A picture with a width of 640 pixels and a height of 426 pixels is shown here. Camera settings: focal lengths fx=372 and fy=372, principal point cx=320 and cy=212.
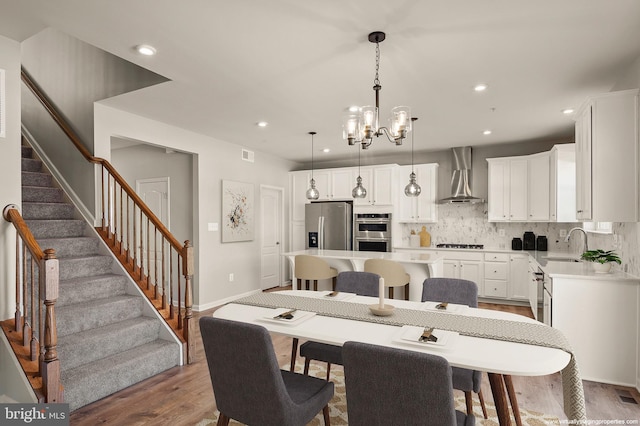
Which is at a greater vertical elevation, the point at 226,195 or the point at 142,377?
the point at 226,195

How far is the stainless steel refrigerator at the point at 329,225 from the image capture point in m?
6.71

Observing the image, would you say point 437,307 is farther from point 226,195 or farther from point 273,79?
point 226,195

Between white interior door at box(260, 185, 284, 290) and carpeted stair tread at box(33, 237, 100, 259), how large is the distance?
3.03 meters

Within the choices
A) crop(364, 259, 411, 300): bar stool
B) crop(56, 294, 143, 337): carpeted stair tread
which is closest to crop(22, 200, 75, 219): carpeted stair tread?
crop(56, 294, 143, 337): carpeted stair tread

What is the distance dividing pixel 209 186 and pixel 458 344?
455cm

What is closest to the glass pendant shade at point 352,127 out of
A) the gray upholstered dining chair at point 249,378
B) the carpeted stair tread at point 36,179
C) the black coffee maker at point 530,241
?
the gray upholstered dining chair at point 249,378

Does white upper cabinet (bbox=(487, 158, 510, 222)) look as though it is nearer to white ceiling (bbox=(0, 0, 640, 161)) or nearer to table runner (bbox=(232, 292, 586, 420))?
white ceiling (bbox=(0, 0, 640, 161))

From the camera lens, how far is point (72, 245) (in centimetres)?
371

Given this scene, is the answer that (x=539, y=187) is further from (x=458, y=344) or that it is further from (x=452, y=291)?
(x=458, y=344)

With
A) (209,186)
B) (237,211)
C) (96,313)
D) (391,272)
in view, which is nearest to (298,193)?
(237,211)

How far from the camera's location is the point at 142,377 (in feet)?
10.1

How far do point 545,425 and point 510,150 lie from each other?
15.7ft

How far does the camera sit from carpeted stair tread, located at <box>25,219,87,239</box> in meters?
3.66

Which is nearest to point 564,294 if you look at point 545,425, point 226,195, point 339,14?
point 545,425
